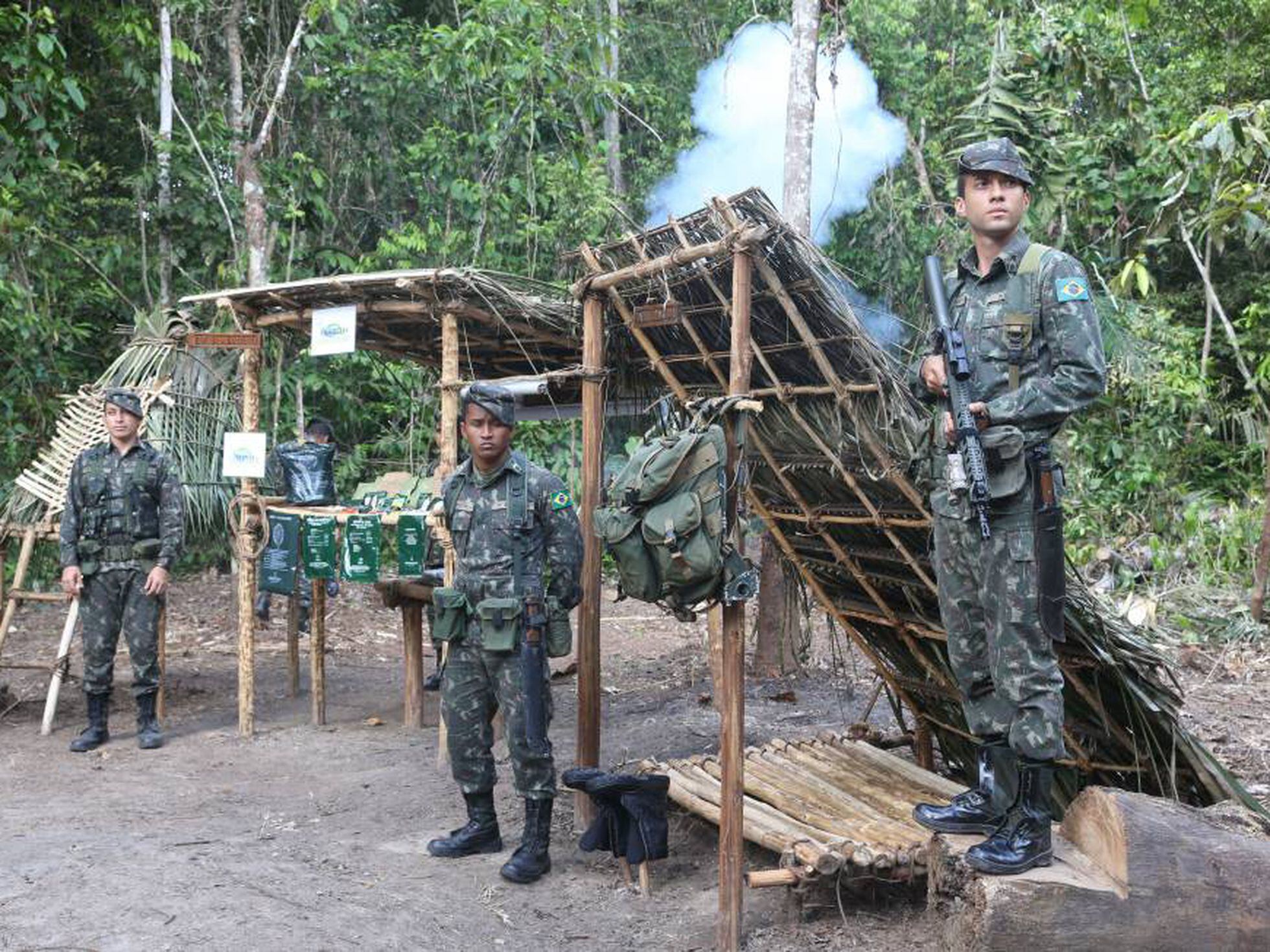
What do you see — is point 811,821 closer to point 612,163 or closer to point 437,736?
point 437,736

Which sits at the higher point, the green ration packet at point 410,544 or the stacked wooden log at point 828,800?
the green ration packet at point 410,544

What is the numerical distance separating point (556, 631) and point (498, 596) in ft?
1.05

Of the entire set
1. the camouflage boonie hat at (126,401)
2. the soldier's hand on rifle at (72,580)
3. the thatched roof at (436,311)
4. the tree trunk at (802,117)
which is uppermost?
the tree trunk at (802,117)

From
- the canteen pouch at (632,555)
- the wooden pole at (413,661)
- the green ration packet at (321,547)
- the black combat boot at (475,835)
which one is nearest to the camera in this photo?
the canteen pouch at (632,555)

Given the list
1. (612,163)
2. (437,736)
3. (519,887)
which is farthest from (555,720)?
(612,163)

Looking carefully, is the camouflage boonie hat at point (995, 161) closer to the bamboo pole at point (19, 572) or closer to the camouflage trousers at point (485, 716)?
the camouflage trousers at point (485, 716)

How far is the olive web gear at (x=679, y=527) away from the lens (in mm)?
4199

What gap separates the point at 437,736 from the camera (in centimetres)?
770

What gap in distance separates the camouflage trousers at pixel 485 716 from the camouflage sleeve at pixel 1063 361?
252cm

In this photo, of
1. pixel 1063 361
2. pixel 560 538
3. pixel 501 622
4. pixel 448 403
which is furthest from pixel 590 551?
pixel 1063 361

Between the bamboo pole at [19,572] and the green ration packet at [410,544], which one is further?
the bamboo pole at [19,572]

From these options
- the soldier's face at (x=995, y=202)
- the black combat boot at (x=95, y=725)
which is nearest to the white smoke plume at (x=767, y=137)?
the black combat boot at (x=95, y=725)

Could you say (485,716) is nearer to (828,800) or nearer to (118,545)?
(828,800)

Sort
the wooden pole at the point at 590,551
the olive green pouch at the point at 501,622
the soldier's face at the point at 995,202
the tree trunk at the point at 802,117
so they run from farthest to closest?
1. the tree trunk at the point at 802,117
2. the wooden pole at the point at 590,551
3. the olive green pouch at the point at 501,622
4. the soldier's face at the point at 995,202
